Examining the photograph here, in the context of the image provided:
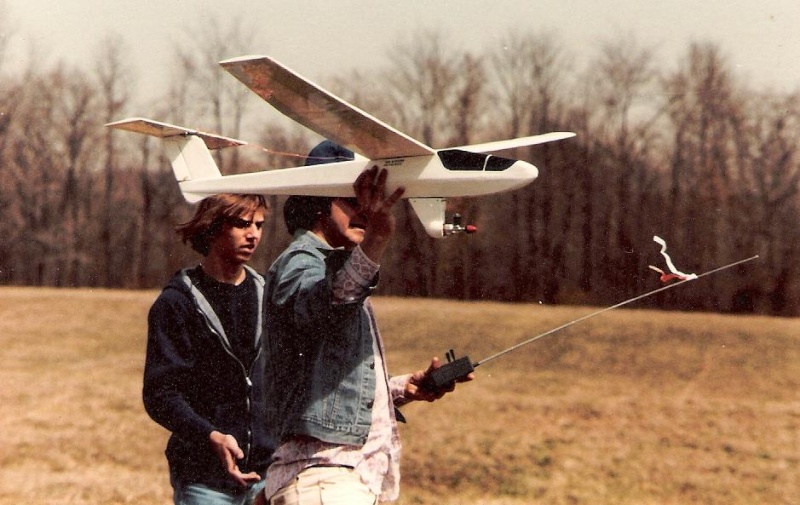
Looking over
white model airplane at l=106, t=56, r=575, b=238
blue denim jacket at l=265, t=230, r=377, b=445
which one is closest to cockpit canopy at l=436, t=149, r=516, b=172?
white model airplane at l=106, t=56, r=575, b=238

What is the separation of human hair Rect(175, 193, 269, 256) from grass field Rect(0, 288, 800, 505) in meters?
4.37

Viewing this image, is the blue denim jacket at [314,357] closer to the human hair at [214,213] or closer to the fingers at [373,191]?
the fingers at [373,191]

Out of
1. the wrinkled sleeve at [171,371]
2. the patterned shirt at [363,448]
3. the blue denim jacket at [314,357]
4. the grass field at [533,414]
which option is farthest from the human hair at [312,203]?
the grass field at [533,414]

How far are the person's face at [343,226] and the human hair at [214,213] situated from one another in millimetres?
838

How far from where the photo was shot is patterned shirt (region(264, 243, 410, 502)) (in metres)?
2.33

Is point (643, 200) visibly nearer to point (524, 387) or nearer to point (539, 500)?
point (524, 387)

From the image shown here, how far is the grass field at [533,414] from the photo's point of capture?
7.93m

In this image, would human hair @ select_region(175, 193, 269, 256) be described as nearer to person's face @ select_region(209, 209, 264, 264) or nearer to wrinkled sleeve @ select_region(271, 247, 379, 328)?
person's face @ select_region(209, 209, 264, 264)

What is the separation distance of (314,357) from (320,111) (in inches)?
25.7

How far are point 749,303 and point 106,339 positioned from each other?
10677mm

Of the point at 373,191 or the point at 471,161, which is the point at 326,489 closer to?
the point at 373,191

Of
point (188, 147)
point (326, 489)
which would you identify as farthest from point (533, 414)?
point (326, 489)

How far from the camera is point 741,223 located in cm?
1412

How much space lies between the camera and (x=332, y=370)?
96.9 inches
